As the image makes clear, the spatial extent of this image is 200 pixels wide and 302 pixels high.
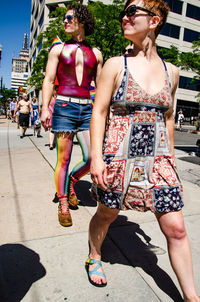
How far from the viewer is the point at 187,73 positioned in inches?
1515

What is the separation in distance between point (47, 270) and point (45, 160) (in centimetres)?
390

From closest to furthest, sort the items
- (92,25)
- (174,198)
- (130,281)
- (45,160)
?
1. (174,198)
2. (130,281)
3. (92,25)
4. (45,160)

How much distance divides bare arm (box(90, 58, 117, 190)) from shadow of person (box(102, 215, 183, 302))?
894mm

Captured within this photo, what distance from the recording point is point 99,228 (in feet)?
5.97

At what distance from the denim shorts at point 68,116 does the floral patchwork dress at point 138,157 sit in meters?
1.17

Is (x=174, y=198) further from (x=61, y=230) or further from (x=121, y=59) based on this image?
(x=61, y=230)

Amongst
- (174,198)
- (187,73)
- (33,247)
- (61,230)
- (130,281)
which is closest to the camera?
(174,198)

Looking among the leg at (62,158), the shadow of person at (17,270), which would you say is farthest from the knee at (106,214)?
the leg at (62,158)

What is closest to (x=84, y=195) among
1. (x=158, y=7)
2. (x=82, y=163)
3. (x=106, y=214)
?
(x=82, y=163)

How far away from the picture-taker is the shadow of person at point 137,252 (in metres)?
1.80

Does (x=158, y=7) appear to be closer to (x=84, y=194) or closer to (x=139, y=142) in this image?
(x=139, y=142)

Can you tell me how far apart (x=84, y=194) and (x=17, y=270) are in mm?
1806

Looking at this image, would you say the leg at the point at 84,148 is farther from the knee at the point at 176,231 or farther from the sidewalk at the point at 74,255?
the knee at the point at 176,231

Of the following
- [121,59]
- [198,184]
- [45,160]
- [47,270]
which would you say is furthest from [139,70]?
[45,160]
